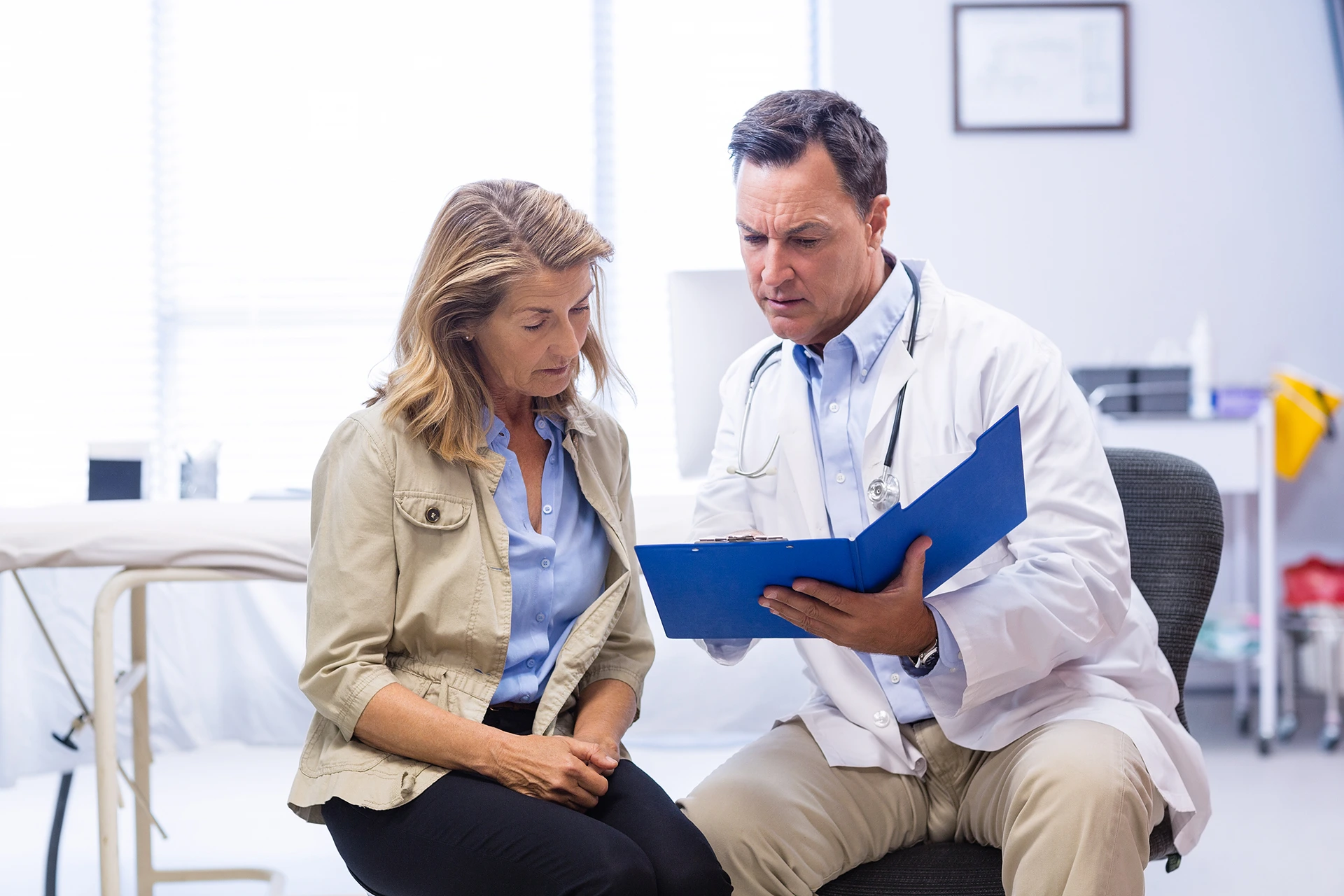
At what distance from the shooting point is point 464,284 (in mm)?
1231

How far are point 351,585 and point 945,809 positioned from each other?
73cm

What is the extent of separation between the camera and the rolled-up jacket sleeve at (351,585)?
1.12m

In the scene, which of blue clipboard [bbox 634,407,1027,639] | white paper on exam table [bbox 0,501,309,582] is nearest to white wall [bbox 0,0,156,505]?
white paper on exam table [bbox 0,501,309,582]

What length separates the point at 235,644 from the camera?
3.02 metres

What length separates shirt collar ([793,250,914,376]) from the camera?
140 cm

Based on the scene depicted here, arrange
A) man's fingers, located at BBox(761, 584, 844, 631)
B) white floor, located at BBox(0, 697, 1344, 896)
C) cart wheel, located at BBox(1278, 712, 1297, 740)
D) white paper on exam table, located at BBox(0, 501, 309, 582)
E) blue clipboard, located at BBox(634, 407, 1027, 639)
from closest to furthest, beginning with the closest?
blue clipboard, located at BBox(634, 407, 1027, 639)
man's fingers, located at BBox(761, 584, 844, 631)
white paper on exam table, located at BBox(0, 501, 309, 582)
white floor, located at BBox(0, 697, 1344, 896)
cart wheel, located at BBox(1278, 712, 1297, 740)

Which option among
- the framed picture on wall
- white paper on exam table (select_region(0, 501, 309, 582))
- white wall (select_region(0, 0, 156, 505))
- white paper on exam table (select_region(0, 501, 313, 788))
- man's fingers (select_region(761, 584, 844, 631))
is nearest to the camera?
man's fingers (select_region(761, 584, 844, 631))

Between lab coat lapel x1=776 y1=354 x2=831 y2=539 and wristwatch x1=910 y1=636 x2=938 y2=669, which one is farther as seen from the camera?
lab coat lapel x1=776 y1=354 x2=831 y2=539

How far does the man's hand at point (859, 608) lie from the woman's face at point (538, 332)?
15.3 inches

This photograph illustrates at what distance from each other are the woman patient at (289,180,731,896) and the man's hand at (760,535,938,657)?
25 centimetres

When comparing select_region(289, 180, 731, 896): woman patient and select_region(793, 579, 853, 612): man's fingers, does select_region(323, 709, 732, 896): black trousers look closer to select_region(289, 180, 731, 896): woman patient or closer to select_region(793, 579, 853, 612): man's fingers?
select_region(289, 180, 731, 896): woman patient

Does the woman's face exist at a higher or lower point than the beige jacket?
higher

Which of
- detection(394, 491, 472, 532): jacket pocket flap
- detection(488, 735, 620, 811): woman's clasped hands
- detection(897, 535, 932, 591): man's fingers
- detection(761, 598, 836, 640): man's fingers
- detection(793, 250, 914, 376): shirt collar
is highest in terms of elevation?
detection(793, 250, 914, 376): shirt collar

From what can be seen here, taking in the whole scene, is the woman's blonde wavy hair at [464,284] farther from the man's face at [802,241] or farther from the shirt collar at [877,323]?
→ the shirt collar at [877,323]
